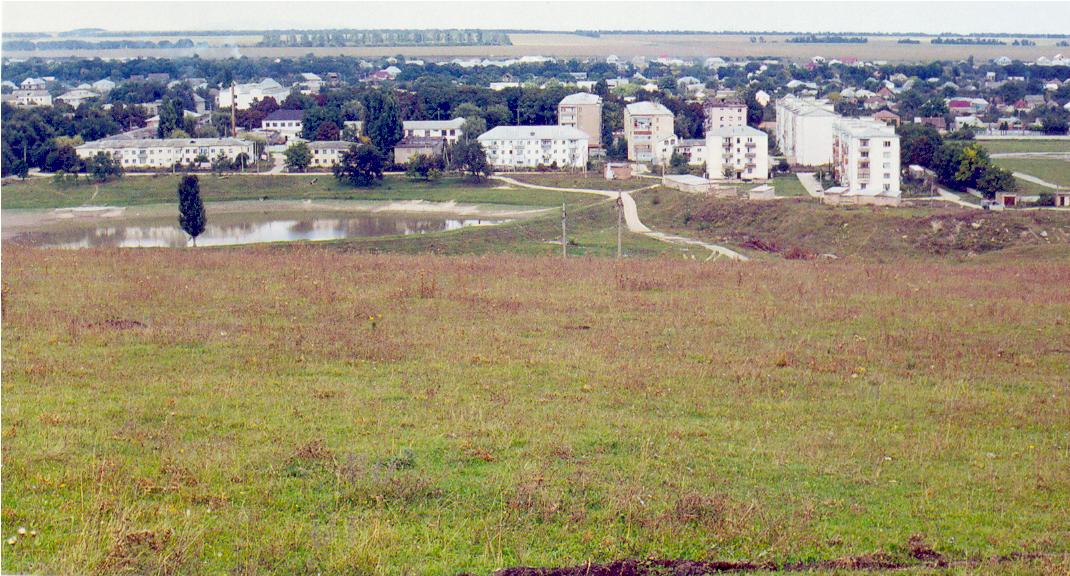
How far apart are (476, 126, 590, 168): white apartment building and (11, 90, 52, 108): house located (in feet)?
43.4

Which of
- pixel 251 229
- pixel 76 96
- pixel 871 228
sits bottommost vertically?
pixel 251 229

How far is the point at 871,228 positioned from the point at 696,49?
60.4 metres

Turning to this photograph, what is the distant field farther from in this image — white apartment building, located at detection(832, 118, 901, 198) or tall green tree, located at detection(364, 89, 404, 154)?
white apartment building, located at detection(832, 118, 901, 198)

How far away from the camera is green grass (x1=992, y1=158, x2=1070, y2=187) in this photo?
88.8ft

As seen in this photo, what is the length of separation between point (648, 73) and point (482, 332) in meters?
70.1

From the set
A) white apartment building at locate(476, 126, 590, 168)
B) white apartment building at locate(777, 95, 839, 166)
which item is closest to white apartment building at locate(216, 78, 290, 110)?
white apartment building at locate(476, 126, 590, 168)

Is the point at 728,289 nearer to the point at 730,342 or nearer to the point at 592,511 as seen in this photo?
the point at 730,342

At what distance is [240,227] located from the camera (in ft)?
79.4

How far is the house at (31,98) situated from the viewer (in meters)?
33.2

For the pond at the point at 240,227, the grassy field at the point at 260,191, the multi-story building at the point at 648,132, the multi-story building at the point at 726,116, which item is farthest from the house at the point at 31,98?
the multi-story building at the point at 726,116

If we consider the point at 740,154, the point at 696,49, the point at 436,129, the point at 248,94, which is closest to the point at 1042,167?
the point at 740,154

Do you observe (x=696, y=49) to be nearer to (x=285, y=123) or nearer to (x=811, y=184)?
(x=285, y=123)

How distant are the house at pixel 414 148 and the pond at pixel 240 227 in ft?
22.2

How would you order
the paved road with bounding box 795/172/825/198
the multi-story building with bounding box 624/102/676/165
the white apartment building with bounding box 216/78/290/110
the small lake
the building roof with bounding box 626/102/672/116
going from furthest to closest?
the white apartment building with bounding box 216/78/290/110 → the building roof with bounding box 626/102/672/116 → the multi-story building with bounding box 624/102/676/165 → the paved road with bounding box 795/172/825/198 → the small lake
